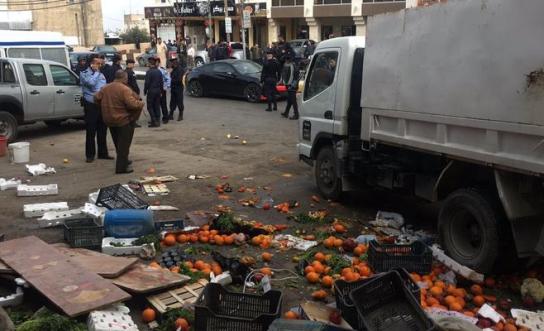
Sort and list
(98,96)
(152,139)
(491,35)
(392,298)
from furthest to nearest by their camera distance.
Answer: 1. (152,139)
2. (98,96)
3. (491,35)
4. (392,298)

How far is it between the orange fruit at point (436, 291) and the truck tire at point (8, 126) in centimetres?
1083

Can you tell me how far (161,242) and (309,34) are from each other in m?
41.8

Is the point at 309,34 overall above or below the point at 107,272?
above

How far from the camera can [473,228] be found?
557 centimetres

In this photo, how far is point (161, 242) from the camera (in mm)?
6371

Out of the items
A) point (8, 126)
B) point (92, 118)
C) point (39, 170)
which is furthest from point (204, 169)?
point (8, 126)

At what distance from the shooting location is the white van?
1896 cm

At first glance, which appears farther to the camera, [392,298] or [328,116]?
[328,116]

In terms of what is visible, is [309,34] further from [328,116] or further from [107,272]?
[107,272]

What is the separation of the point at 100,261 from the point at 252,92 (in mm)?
14980

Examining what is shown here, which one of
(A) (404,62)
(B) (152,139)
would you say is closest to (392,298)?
(A) (404,62)

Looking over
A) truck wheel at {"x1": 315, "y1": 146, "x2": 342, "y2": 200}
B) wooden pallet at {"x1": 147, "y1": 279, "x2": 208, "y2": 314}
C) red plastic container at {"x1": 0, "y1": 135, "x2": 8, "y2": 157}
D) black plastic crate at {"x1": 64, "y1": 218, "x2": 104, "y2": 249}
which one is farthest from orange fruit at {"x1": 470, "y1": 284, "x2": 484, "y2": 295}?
red plastic container at {"x1": 0, "y1": 135, "x2": 8, "y2": 157}

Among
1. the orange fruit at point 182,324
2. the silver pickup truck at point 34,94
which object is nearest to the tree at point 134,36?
the silver pickup truck at point 34,94

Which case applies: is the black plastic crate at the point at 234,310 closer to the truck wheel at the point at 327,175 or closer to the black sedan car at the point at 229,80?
the truck wheel at the point at 327,175
